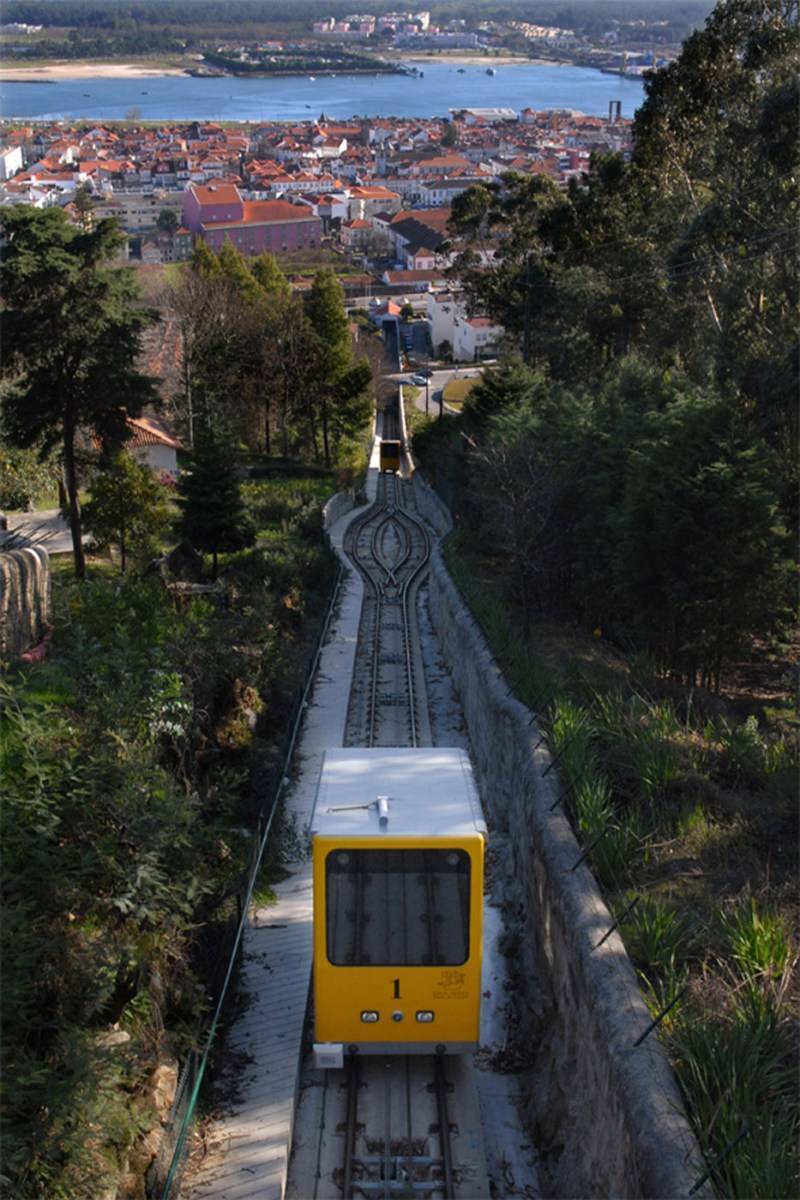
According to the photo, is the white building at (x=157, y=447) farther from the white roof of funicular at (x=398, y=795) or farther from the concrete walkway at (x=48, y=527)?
the white roof of funicular at (x=398, y=795)

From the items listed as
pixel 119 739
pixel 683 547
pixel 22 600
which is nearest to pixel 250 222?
pixel 22 600

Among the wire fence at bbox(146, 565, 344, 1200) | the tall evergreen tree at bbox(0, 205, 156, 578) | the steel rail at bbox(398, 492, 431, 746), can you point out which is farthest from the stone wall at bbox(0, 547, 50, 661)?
the tall evergreen tree at bbox(0, 205, 156, 578)

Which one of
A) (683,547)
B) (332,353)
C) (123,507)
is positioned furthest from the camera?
(332,353)

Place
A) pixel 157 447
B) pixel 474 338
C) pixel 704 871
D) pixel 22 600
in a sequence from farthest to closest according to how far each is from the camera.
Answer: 1. pixel 474 338
2. pixel 157 447
3. pixel 22 600
4. pixel 704 871

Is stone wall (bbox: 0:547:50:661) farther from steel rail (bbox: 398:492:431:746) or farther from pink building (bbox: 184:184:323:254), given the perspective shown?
pink building (bbox: 184:184:323:254)

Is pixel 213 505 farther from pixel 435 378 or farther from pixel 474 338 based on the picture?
pixel 474 338

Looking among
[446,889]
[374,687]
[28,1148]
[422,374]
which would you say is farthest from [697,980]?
[422,374]
